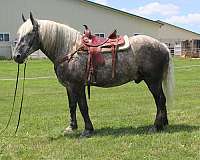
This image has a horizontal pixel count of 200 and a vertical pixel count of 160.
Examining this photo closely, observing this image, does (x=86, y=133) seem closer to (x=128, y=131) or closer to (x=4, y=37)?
(x=128, y=131)

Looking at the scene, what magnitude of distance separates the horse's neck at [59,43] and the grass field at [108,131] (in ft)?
5.23

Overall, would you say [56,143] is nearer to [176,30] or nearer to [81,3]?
[81,3]

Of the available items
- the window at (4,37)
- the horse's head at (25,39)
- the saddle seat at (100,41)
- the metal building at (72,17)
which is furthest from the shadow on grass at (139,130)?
the window at (4,37)

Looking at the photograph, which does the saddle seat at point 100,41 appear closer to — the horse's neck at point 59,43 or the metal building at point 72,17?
the horse's neck at point 59,43

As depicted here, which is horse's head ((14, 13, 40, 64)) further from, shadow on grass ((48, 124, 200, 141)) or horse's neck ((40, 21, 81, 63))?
shadow on grass ((48, 124, 200, 141))

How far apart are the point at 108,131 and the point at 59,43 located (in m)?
1.98

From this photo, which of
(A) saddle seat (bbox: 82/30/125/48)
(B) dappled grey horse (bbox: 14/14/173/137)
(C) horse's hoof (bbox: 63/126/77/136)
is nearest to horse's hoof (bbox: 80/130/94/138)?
(B) dappled grey horse (bbox: 14/14/173/137)

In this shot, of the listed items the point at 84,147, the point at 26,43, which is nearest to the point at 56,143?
the point at 84,147

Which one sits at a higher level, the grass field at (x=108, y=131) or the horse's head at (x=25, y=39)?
the horse's head at (x=25, y=39)

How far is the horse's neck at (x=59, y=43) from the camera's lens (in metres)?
9.11

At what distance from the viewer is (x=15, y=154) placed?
25.9 ft

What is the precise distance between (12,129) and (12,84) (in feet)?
41.0

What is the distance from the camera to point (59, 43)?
9.20 meters

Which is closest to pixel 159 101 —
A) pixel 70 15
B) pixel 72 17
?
pixel 72 17
